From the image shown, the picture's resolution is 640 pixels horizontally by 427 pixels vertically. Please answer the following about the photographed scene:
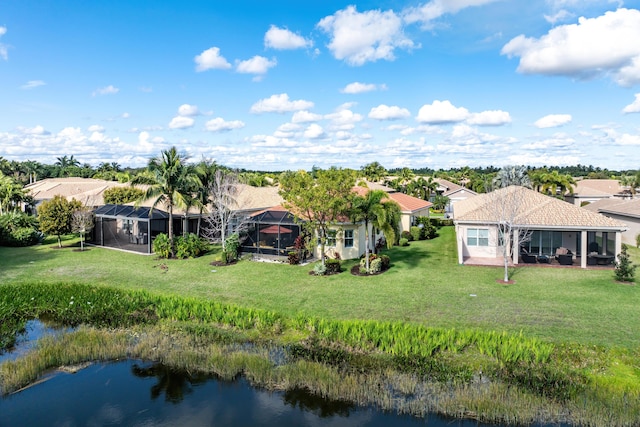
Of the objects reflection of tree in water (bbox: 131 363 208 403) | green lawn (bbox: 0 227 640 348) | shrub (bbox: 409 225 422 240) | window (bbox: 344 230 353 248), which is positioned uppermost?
window (bbox: 344 230 353 248)

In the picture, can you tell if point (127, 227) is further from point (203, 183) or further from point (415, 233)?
point (415, 233)

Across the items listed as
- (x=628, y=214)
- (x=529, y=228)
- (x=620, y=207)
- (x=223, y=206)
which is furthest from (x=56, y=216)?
(x=620, y=207)

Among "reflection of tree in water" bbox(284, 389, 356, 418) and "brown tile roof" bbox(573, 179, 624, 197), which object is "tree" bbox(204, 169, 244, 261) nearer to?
"reflection of tree in water" bbox(284, 389, 356, 418)

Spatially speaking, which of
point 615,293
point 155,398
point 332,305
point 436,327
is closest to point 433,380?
point 436,327

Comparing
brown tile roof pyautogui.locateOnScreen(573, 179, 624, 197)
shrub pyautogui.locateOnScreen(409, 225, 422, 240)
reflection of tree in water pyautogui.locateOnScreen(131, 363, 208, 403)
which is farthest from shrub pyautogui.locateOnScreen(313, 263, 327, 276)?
brown tile roof pyautogui.locateOnScreen(573, 179, 624, 197)

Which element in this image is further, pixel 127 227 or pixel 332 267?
pixel 127 227
